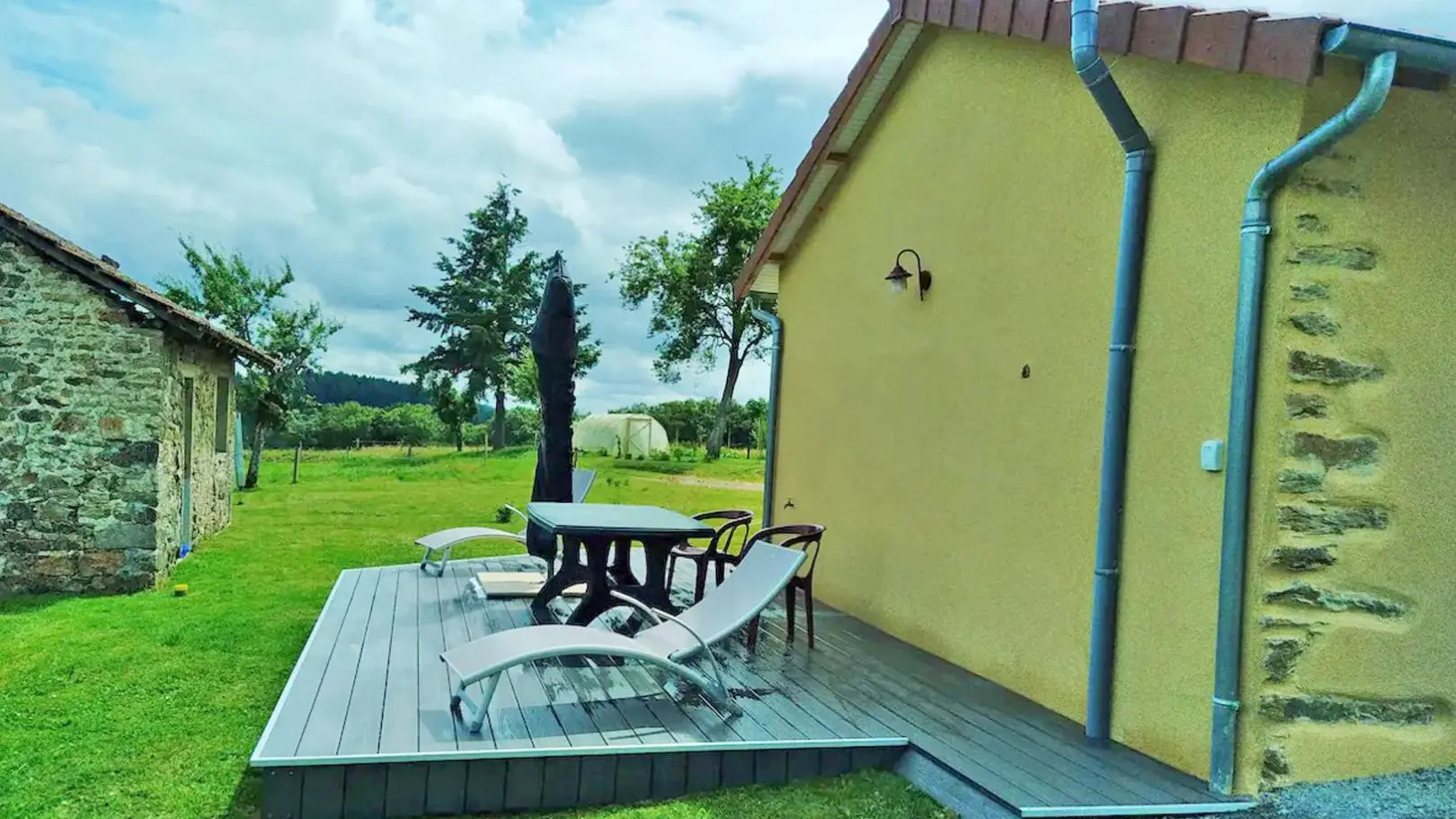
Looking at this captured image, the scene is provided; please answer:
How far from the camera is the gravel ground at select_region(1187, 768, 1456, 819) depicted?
3.56m

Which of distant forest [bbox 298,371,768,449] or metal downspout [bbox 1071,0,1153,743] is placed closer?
metal downspout [bbox 1071,0,1153,743]

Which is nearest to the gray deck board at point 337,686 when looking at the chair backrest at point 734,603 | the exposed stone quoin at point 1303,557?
the chair backrest at point 734,603

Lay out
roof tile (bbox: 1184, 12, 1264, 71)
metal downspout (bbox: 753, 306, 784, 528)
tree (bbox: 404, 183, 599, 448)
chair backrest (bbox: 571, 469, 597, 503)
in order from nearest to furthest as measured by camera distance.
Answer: roof tile (bbox: 1184, 12, 1264, 71)
chair backrest (bbox: 571, 469, 597, 503)
metal downspout (bbox: 753, 306, 784, 528)
tree (bbox: 404, 183, 599, 448)

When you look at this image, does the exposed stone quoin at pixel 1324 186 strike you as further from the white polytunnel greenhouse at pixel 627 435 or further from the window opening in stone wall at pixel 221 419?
the white polytunnel greenhouse at pixel 627 435

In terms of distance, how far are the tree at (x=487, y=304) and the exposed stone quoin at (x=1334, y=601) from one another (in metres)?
35.2

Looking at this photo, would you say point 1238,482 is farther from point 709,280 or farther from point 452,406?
point 452,406

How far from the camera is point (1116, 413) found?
14.6 feet

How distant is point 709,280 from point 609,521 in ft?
92.3

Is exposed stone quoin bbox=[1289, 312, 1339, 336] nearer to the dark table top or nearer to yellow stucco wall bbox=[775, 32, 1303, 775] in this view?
yellow stucco wall bbox=[775, 32, 1303, 775]

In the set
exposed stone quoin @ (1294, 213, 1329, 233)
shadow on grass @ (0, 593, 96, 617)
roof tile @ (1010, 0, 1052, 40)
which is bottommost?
shadow on grass @ (0, 593, 96, 617)

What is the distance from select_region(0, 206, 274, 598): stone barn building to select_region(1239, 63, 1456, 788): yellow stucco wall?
9931 millimetres

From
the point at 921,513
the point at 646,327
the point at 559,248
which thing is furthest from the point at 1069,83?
the point at 646,327

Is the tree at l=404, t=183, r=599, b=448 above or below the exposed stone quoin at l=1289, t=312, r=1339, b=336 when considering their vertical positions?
above

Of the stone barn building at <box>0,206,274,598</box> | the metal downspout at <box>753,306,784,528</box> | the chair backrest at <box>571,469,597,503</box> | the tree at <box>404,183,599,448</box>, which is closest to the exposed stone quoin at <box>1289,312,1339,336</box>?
the metal downspout at <box>753,306,784,528</box>
